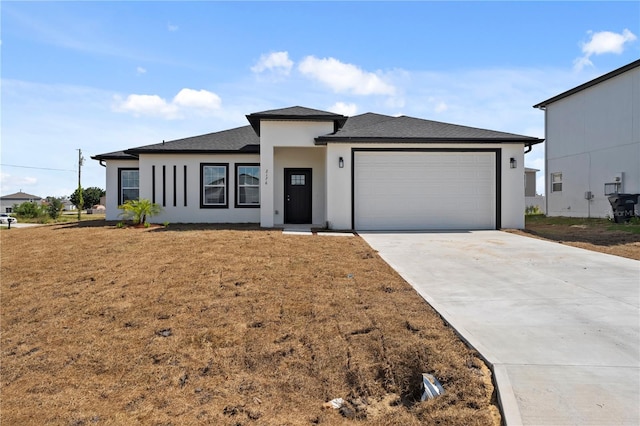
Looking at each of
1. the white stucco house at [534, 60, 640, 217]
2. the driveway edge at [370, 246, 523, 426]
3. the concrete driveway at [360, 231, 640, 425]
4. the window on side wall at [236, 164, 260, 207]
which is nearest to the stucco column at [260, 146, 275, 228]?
the window on side wall at [236, 164, 260, 207]

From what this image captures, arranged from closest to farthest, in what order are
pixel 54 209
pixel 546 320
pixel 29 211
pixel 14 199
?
pixel 546 320 → pixel 29 211 → pixel 54 209 → pixel 14 199

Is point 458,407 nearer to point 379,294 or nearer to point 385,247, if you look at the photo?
point 379,294

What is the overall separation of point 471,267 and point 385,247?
2487mm

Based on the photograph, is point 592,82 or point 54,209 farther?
point 54,209

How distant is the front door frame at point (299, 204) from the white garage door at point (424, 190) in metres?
2.54

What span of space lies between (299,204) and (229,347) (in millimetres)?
10931

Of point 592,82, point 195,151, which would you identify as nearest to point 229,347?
point 195,151

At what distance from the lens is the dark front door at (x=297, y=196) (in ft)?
49.9

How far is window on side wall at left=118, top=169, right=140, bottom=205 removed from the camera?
16.9m

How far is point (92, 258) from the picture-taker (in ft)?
27.9

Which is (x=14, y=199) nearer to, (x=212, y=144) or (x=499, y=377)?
(x=212, y=144)

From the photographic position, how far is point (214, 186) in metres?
15.6

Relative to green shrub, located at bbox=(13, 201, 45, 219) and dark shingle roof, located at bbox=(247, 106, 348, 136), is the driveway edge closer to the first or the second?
dark shingle roof, located at bbox=(247, 106, 348, 136)

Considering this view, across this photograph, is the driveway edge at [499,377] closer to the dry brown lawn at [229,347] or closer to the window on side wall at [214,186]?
the dry brown lawn at [229,347]
